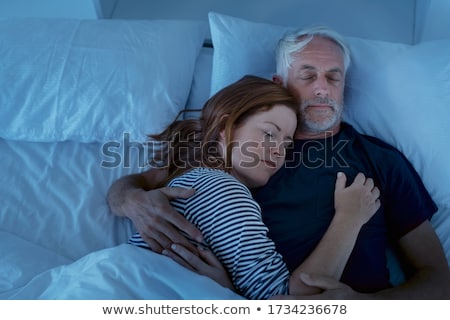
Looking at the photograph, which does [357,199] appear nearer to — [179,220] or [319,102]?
[319,102]

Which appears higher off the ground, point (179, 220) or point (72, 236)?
point (179, 220)

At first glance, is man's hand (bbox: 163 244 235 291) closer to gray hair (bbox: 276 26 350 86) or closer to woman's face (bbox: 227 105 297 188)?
woman's face (bbox: 227 105 297 188)

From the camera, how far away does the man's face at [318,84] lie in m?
1.06

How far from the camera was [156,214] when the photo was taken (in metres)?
0.86

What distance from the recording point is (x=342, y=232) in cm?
84

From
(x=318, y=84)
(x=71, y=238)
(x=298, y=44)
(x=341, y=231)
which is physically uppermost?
(x=298, y=44)

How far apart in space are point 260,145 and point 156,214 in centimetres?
28

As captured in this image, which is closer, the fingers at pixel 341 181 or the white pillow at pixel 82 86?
the fingers at pixel 341 181

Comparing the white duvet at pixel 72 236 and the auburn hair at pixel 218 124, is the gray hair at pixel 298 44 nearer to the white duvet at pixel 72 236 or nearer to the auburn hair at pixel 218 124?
the auburn hair at pixel 218 124

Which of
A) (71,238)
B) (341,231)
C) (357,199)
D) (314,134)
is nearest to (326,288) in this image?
(341,231)

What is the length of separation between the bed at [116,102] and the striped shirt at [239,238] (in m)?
0.31

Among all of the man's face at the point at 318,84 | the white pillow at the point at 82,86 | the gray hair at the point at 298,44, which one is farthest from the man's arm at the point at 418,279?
the white pillow at the point at 82,86

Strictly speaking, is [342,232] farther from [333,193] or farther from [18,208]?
[18,208]
